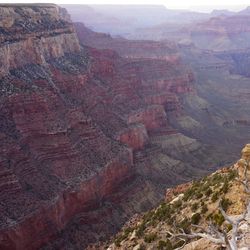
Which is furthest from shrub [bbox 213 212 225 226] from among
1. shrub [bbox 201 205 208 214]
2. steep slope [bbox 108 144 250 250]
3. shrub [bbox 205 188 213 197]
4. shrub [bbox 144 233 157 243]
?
shrub [bbox 144 233 157 243]

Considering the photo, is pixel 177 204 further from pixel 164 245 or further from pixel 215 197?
pixel 164 245

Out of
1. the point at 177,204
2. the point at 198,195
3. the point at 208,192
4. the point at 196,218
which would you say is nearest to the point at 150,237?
the point at 196,218

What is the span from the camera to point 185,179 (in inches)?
2857

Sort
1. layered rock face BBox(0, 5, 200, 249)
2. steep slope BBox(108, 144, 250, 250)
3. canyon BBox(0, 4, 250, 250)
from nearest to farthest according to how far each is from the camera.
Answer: steep slope BBox(108, 144, 250, 250) < layered rock face BBox(0, 5, 200, 249) < canyon BBox(0, 4, 250, 250)

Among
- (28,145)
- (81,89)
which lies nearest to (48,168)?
(28,145)

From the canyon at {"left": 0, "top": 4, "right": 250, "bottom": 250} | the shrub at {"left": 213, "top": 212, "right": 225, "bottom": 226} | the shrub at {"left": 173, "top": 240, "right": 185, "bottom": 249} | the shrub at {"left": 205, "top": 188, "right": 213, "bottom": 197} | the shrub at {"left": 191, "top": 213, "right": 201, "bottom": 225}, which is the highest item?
the shrub at {"left": 213, "top": 212, "right": 225, "bottom": 226}

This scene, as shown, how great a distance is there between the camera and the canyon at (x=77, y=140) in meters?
49.4

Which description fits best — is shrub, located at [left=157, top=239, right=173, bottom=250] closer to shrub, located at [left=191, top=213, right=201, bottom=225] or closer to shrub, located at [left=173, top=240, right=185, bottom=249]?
shrub, located at [left=173, top=240, right=185, bottom=249]

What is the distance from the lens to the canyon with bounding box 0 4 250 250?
49406 mm

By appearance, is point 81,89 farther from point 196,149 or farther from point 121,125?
point 196,149

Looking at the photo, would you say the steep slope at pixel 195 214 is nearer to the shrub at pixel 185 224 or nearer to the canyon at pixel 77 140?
the shrub at pixel 185 224

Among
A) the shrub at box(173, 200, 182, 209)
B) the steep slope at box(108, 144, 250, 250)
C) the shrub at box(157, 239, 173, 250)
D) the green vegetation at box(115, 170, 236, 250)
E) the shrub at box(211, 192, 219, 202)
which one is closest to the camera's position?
the steep slope at box(108, 144, 250, 250)

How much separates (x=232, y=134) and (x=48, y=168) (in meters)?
54.4

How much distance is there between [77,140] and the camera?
5947 cm
